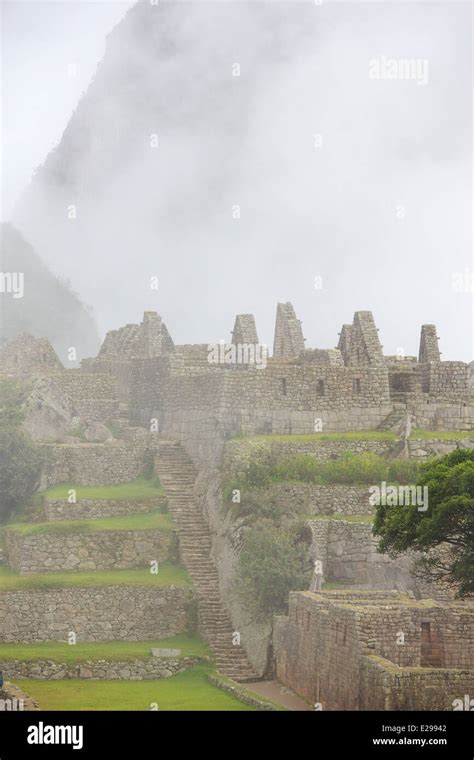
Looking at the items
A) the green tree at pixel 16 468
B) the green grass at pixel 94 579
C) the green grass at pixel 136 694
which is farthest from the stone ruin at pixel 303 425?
the green grass at pixel 136 694

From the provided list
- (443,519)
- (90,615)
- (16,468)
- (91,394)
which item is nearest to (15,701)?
(90,615)

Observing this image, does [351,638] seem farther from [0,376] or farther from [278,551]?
[0,376]

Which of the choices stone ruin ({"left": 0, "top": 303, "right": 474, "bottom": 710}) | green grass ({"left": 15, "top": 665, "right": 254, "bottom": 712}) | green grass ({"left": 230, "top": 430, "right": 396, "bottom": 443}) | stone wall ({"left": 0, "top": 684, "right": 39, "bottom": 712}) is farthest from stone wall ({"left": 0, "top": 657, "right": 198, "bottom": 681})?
green grass ({"left": 230, "top": 430, "right": 396, "bottom": 443})

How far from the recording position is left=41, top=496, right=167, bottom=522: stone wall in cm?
5572

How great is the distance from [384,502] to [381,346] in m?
15.7

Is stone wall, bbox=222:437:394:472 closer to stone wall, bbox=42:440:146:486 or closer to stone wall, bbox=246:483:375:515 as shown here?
stone wall, bbox=246:483:375:515

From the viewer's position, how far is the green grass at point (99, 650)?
1923 inches

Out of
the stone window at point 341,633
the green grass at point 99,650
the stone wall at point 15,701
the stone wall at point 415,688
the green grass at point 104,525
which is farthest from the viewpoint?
the green grass at point 104,525

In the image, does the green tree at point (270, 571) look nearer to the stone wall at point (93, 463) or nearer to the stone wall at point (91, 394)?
the stone wall at point (93, 463)

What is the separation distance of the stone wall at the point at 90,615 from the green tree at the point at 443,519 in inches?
324

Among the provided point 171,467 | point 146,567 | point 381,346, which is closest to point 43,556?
point 146,567

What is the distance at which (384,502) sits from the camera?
47906mm

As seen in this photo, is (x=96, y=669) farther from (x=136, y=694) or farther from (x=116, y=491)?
(x=116, y=491)
